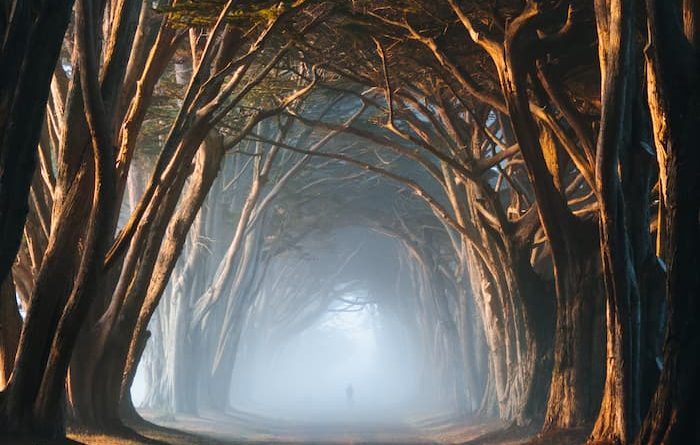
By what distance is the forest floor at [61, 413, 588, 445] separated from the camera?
10.0 meters

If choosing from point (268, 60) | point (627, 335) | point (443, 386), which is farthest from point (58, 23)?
point (443, 386)

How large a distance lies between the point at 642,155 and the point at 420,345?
33.0 metres

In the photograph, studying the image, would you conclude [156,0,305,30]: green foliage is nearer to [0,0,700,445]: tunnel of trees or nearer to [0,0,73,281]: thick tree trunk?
[0,0,700,445]: tunnel of trees

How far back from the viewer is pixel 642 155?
8312 mm

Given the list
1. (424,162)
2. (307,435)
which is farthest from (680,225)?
(307,435)

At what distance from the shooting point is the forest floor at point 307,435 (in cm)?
1001

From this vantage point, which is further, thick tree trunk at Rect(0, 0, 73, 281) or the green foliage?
the green foliage

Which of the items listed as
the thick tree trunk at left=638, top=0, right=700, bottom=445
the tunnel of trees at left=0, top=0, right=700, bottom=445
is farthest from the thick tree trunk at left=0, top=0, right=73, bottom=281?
the thick tree trunk at left=638, top=0, right=700, bottom=445

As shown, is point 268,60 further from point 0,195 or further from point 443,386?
point 443,386

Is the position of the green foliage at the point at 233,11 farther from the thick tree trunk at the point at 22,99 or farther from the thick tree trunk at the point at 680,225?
the thick tree trunk at the point at 680,225

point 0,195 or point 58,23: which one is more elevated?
point 58,23

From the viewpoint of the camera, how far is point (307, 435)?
19.0 metres

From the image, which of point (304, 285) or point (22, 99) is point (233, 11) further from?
point (304, 285)

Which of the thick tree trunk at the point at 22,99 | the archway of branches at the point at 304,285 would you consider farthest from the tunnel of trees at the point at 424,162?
the archway of branches at the point at 304,285
